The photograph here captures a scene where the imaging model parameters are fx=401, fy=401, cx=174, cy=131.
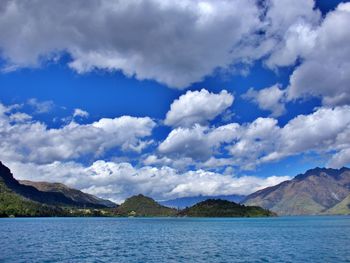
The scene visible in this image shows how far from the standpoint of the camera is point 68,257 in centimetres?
9325

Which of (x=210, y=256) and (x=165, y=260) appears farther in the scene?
(x=210, y=256)

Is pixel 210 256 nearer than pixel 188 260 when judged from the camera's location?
No

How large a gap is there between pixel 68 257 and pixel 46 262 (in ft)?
29.1

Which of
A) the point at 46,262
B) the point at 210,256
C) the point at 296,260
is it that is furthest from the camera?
the point at 210,256

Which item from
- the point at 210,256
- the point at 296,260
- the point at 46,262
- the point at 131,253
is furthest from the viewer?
the point at 131,253

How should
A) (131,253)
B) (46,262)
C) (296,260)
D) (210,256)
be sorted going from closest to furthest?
1. (46,262)
2. (296,260)
3. (210,256)
4. (131,253)

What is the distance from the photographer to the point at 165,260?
3553 inches

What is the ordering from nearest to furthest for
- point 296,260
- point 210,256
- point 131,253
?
point 296,260, point 210,256, point 131,253

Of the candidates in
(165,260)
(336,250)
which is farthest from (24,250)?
(336,250)

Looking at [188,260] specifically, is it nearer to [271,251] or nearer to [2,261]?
[271,251]

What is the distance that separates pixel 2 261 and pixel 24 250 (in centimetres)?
2193

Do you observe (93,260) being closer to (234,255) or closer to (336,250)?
(234,255)

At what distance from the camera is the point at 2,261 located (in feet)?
281

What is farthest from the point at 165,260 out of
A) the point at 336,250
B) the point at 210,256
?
the point at 336,250
